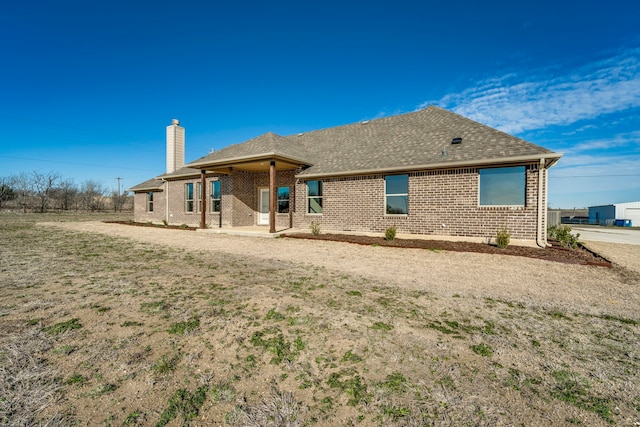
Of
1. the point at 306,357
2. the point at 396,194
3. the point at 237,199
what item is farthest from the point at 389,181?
the point at 306,357

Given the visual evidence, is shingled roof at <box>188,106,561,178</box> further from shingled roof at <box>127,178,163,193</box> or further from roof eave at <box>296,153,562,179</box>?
shingled roof at <box>127,178,163,193</box>

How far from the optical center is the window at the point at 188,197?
18672 mm

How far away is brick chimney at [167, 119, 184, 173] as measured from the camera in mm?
20578

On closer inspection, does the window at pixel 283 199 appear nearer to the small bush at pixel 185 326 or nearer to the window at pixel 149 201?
the small bush at pixel 185 326

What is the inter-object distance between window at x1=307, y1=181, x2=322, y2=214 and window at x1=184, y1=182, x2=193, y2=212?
928cm

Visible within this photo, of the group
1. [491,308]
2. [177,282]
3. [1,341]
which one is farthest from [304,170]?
[1,341]

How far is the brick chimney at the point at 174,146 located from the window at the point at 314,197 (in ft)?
39.6

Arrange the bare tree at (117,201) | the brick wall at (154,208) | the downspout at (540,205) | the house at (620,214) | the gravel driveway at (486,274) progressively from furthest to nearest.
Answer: the bare tree at (117,201) < the house at (620,214) < the brick wall at (154,208) < the downspout at (540,205) < the gravel driveway at (486,274)

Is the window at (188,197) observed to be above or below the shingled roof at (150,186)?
below

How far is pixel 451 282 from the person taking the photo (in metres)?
5.33

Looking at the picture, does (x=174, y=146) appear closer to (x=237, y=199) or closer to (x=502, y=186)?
(x=237, y=199)

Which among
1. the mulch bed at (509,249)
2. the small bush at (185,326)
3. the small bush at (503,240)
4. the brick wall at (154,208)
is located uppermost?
the brick wall at (154,208)

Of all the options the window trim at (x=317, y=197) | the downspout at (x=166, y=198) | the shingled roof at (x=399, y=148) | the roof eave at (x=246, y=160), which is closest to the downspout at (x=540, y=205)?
the shingled roof at (x=399, y=148)

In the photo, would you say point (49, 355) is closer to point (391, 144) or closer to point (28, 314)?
point (28, 314)
